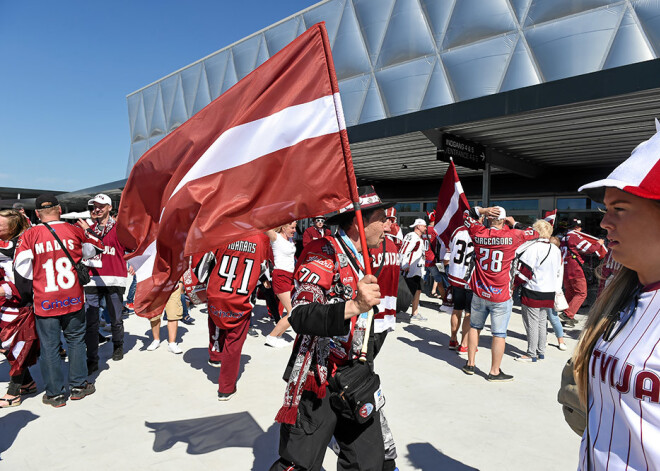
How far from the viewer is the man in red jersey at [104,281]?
5.25m

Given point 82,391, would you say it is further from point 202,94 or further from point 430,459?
point 202,94

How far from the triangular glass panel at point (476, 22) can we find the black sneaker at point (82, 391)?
40.7 feet

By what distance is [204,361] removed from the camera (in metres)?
5.85

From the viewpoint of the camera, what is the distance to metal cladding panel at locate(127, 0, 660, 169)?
931cm

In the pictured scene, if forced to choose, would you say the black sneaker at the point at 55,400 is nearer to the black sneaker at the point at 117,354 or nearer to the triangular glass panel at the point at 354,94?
the black sneaker at the point at 117,354

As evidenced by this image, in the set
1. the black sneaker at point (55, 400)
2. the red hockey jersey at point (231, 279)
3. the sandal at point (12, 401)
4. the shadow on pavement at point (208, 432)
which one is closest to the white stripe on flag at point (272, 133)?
the red hockey jersey at point (231, 279)

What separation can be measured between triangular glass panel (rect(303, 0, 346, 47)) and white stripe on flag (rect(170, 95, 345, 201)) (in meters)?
14.6

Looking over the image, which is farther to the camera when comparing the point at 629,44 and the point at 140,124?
the point at 140,124

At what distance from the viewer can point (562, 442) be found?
3623 millimetres

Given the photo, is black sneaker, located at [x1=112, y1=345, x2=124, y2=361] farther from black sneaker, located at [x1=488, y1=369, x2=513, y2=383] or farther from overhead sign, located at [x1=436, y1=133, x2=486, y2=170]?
overhead sign, located at [x1=436, y1=133, x2=486, y2=170]

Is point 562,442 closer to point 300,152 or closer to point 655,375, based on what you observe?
point 655,375

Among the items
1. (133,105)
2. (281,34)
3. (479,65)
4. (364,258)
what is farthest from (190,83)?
(364,258)

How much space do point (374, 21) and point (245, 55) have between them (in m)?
8.08

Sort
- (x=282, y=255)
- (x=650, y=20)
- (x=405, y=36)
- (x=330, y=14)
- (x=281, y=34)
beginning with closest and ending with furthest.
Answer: (x=282, y=255) → (x=650, y=20) → (x=405, y=36) → (x=330, y=14) → (x=281, y=34)
